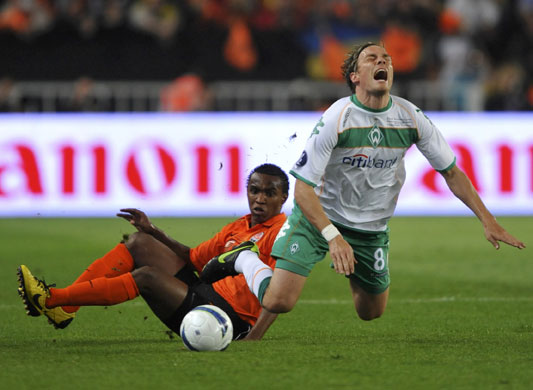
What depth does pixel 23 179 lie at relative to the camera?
49.0 feet

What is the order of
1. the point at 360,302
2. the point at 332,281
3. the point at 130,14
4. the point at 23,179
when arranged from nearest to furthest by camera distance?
the point at 360,302
the point at 332,281
the point at 23,179
the point at 130,14

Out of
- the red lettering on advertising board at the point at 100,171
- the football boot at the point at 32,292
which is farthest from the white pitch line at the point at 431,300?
the red lettering on advertising board at the point at 100,171

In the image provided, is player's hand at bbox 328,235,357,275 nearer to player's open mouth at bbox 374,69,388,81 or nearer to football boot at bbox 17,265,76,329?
player's open mouth at bbox 374,69,388,81

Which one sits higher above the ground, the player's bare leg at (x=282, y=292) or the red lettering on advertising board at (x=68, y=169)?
the player's bare leg at (x=282, y=292)

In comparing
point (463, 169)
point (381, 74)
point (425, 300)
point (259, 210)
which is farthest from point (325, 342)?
point (463, 169)

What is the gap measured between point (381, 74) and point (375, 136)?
1.16 ft

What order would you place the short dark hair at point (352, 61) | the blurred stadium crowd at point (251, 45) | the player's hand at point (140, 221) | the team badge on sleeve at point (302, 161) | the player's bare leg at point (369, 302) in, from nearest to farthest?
the team badge on sleeve at point (302, 161) → the short dark hair at point (352, 61) → the player's hand at point (140, 221) → the player's bare leg at point (369, 302) → the blurred stadium crowd at point (251, 45)

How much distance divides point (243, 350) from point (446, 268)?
5.20m

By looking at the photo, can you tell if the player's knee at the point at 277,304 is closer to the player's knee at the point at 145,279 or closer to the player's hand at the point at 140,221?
the player's knee at the point at 145,279

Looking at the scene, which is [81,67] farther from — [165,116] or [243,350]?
[243,350]

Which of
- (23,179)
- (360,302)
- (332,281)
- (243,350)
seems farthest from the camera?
(23,179)

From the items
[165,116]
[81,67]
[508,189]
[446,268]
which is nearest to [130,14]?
[81,67]

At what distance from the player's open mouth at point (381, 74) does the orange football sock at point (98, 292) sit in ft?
5.93

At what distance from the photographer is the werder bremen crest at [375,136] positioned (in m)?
5.91
